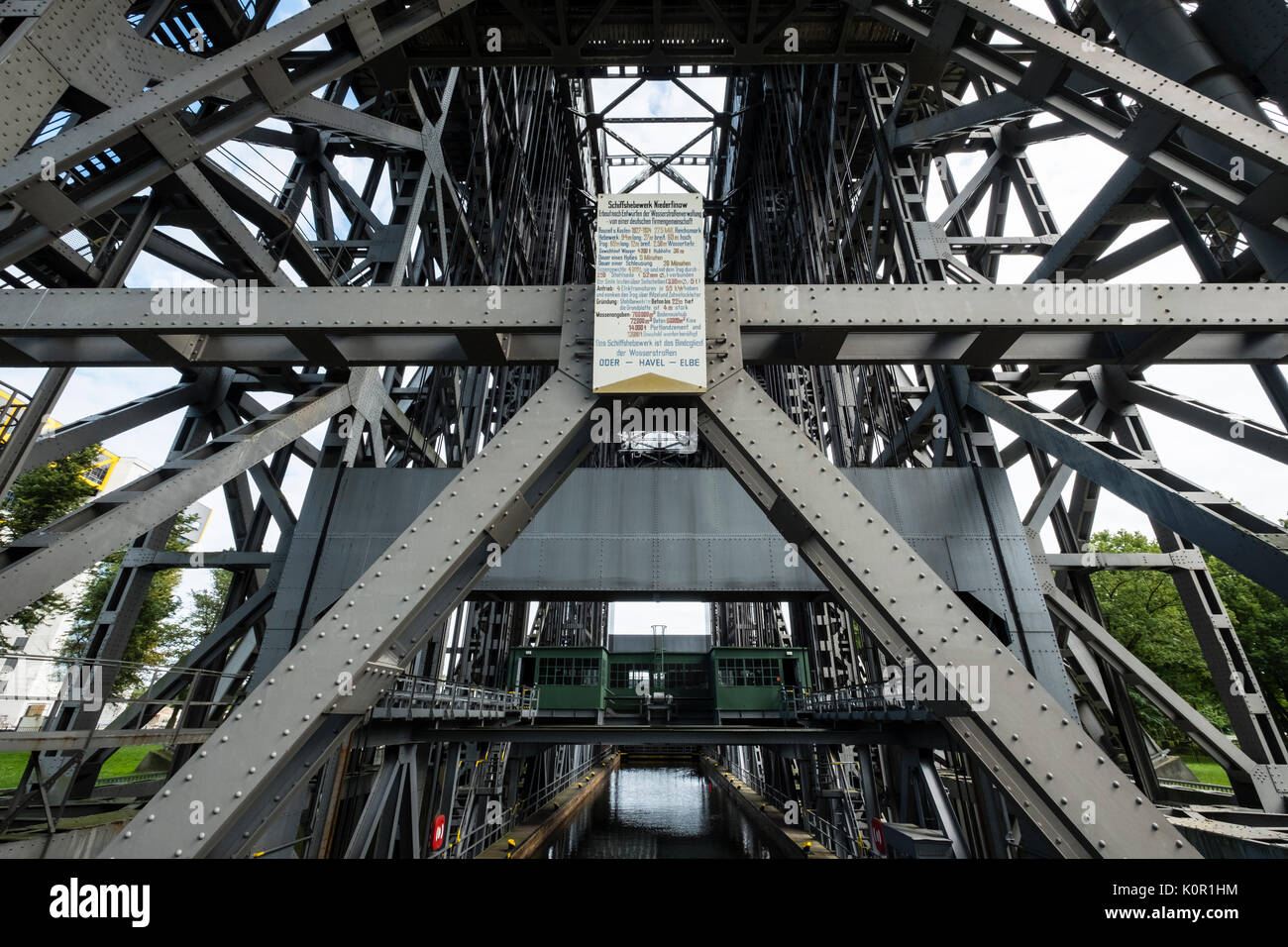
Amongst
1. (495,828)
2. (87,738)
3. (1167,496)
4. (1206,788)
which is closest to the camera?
(87,738)

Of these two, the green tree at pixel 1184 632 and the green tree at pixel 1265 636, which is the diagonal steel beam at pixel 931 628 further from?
the green tree at pixel 1265 636

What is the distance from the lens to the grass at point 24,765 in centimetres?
1886

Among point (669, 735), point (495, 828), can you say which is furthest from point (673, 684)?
point (669, 735)

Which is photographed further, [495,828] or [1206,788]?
[495,828]

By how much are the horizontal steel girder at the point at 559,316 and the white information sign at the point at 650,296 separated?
0.34 meters

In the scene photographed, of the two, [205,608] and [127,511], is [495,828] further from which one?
[205,608]

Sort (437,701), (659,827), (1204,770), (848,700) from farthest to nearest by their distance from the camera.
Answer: (1204,770)
(659,827)
(848,700)
(437,701)

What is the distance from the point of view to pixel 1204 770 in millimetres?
30406

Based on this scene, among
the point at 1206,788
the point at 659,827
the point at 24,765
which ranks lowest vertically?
the point at 659,827

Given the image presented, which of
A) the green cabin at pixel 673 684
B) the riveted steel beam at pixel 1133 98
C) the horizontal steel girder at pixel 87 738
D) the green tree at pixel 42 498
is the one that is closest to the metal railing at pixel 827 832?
the green cabin at pixel 673 684

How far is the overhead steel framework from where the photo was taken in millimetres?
3912

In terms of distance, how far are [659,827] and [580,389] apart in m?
31.0

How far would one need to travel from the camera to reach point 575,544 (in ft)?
31.2
